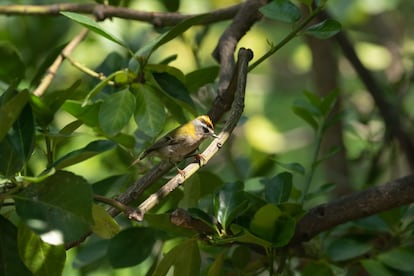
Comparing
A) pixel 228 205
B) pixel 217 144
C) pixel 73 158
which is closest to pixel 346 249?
pixel 228 205

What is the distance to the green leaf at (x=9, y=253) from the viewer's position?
88 centimetres

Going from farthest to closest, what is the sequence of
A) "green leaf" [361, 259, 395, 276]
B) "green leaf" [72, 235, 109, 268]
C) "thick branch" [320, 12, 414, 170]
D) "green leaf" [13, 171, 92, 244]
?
"thick branch" [320, 12, 414, 170] < "green leaf" [72, 235, 109, 268] < "green leaf" [361, 259, 395, 276] < "green leaf" [13, 171, 92, 244]

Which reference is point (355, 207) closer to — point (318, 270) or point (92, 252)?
point (318, 270)

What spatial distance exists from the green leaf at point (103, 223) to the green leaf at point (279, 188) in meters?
0.31

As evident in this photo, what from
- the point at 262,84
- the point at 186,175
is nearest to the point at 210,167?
the point at 186,175

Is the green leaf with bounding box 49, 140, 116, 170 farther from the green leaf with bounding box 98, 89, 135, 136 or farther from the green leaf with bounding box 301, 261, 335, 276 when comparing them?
the green leaf with bounding box 301, 261, 335, 276

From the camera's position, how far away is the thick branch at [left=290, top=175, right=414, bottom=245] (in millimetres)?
1140

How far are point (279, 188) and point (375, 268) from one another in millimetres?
209

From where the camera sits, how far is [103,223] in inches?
34.6

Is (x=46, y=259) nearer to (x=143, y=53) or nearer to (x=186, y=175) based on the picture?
(x=186, y=175)

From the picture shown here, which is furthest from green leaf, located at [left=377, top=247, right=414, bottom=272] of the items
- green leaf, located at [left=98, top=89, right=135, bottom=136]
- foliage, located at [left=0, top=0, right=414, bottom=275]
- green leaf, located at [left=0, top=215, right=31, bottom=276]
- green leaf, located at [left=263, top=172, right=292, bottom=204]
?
green leaf, located at [left=0, top=215, right=31, bottom=276]

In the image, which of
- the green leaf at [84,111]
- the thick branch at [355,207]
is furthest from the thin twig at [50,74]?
the thick branch at [355,207]

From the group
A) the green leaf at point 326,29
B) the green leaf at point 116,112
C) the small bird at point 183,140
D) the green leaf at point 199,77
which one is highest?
the green leaf at point 326,29

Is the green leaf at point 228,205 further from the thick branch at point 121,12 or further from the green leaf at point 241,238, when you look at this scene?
the thick branch at point 121,12
